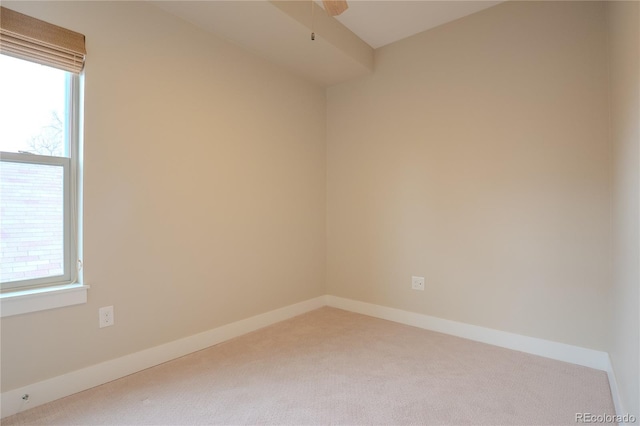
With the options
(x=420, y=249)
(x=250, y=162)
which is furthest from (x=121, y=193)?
(x=420, y=249)

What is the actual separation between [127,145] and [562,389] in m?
3.14

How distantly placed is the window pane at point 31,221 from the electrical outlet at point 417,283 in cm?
272

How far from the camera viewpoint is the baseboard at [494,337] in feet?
7.23

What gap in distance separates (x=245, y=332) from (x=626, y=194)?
276 centimetres

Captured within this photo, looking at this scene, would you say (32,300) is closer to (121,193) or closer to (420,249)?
(121,193)

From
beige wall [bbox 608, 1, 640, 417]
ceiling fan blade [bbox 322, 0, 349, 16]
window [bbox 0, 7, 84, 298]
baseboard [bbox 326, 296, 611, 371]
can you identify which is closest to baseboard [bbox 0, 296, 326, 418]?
window [bbox 0, 7, 84, 298]

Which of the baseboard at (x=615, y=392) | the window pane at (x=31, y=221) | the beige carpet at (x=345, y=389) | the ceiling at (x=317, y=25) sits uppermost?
the ceiling at (x=317, y=25)

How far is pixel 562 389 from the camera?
1916 millimetres

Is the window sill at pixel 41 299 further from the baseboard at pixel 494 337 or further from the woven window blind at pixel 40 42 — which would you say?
the baseboard at pixel 494 337

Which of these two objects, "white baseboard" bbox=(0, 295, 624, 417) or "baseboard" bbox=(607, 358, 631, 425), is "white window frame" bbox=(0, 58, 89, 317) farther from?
"baseboard" bbox=(607, 358, 631, 425)

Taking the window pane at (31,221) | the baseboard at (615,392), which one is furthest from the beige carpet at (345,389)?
the window pane at (31,221)

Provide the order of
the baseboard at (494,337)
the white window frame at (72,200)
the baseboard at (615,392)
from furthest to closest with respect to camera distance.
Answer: the baseboard at (494,337)
the white window frame at (72,200)
the baseboard at (615,392)

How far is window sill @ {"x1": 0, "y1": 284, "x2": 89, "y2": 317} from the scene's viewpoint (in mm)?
1657

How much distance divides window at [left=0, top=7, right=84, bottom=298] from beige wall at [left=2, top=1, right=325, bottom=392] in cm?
10
